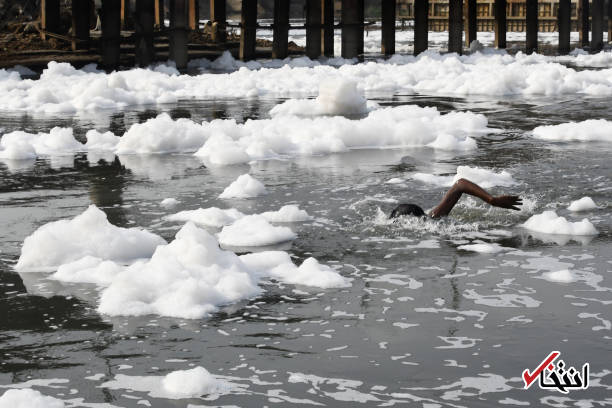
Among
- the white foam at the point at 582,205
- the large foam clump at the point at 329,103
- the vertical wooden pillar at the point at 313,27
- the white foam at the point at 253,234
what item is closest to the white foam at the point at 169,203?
the white foam at the point at 253,234

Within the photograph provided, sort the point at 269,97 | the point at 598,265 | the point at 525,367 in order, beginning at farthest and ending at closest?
the point at 269,97 < the point at 598,265 < the point at 525,367

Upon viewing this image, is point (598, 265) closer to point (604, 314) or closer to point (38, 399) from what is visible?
point (604, 314)

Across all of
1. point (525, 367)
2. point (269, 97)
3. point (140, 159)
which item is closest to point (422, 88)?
point (269, 97)

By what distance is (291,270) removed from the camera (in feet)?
23.2

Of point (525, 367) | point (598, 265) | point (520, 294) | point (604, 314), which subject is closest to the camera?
point (525, 367)

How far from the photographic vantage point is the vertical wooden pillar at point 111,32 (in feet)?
84.7

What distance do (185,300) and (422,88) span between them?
675 inches

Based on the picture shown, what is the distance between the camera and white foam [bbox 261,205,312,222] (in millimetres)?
8688

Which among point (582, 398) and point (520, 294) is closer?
point (582, 398)

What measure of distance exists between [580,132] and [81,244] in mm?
7965

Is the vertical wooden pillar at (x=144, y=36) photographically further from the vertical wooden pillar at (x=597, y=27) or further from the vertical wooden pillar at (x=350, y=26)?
the vertical wooden pillar at (x=597, y=27)

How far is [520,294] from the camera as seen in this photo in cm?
656

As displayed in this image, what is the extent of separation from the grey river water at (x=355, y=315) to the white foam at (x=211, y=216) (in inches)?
9.3

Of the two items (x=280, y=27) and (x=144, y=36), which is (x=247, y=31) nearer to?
(x=280, y=27)
